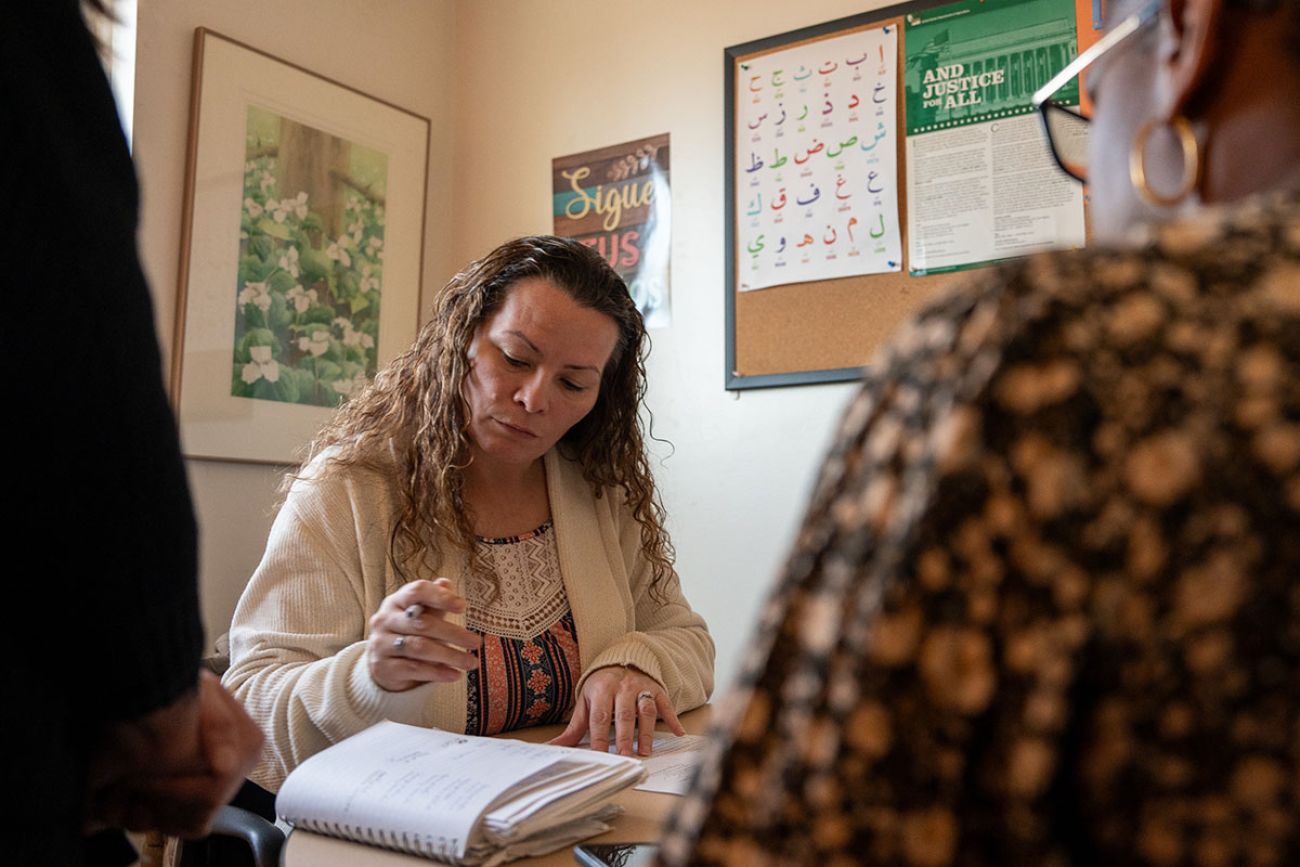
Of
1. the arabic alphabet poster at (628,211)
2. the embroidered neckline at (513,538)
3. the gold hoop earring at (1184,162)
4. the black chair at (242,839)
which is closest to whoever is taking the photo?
the gold hoop earring at (1184,162)

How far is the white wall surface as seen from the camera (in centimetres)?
239

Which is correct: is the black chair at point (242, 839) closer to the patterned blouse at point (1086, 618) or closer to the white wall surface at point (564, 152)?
the white wall surface at point (564, 152)

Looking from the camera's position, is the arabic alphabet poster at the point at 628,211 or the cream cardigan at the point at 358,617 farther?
the arabic alphabet poster at the point at 628,211

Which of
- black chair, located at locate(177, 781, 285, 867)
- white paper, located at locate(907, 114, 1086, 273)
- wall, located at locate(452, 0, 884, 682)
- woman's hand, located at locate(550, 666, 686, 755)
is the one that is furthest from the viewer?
wall, located at locate(452, 0, 884, 682)

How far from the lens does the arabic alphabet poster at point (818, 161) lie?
2.38 meters

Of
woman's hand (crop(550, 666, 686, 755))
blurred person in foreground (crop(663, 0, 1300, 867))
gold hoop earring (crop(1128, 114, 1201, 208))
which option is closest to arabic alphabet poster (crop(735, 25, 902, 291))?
woman's hand (crop(550, 666, 686, 755))

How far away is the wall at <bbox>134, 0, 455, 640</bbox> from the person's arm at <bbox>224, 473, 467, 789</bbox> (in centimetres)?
72

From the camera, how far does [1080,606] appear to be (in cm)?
34

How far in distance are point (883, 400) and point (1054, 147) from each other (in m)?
0.40

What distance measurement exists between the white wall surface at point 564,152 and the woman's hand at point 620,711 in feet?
3.00

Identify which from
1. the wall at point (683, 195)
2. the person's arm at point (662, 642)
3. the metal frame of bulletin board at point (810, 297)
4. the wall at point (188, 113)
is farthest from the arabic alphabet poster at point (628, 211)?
the person's arm at point (662, 642)

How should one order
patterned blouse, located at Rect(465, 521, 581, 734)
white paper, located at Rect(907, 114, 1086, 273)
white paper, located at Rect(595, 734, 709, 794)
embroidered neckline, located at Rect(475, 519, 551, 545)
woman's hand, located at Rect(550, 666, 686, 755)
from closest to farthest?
white paper, located at Rect(595, 734, 709, 794), woman's hand, located at Rect(550, 666, 686, 755), patterned blouse, located at Rect(465, 521, 581, 734), embroidered neckline, located at Rect(475, 519, 551, 545), white paper, located at Rect(907, 114, 1086, 273)

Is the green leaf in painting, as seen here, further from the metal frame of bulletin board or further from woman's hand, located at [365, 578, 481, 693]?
woman's hand, located at [365, 578, 481, 693]

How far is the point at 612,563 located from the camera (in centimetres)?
186
